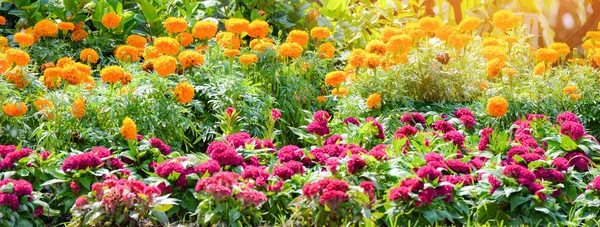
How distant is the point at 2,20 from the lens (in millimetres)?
6496

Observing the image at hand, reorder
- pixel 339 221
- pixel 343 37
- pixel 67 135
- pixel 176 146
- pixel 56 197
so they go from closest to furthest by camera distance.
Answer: pixel 339 221 < pixel 56 197 < pixel 67 135 < pixel 176 146 < pixel 343 37

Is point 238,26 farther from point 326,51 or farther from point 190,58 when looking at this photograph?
point 326,51

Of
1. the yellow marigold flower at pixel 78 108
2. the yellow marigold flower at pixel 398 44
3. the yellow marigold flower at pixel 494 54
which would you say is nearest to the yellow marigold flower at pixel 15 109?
the yellow marigold flower at pixel 78 108

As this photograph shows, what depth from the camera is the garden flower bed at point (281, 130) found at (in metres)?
3.66

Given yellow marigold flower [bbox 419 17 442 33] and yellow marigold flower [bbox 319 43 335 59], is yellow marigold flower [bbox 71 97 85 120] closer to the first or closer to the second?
yellow marigold flower [bbox 319 43 335 59]

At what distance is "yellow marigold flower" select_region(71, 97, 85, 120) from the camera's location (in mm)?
4620

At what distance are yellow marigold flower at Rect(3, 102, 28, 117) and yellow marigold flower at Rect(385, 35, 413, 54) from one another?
230cm

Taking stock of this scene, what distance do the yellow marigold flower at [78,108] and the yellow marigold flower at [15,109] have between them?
0.99 ft

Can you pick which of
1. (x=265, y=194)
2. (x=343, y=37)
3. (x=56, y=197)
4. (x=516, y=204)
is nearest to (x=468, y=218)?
(x=516, y=204)

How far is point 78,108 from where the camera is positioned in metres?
4.62

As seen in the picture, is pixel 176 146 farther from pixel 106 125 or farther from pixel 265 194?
pixel 265 194

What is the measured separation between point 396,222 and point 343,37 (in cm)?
397

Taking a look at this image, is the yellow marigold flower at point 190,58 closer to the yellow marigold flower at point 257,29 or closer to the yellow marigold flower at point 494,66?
the yellow marigold flower at point 257,29

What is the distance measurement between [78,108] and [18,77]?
0.64 metres
